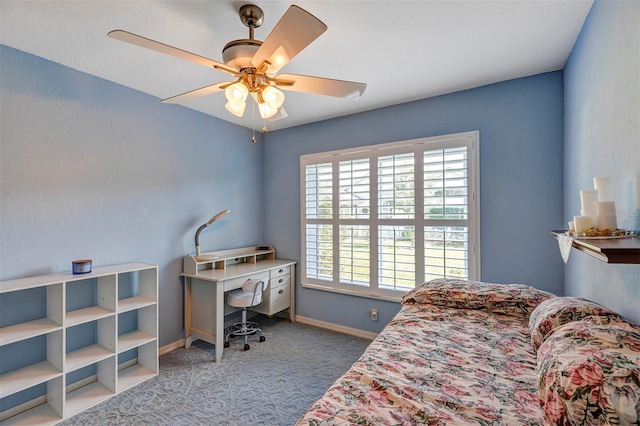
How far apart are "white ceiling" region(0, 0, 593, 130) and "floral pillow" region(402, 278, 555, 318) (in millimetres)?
1685

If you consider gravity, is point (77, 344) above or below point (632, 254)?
below

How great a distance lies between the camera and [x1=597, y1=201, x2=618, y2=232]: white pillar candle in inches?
44.9

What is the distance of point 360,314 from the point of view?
3.31 meters

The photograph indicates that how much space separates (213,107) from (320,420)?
3.10m

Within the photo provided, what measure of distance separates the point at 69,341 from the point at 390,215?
300 centimetres

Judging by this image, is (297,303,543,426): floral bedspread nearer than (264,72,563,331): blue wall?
Yes

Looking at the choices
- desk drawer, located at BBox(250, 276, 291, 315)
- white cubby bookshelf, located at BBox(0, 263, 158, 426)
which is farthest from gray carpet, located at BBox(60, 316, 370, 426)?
desk drawer, located at BBox(250, 276, 291, 315)

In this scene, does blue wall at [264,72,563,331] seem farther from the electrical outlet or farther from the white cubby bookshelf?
the white cubby bookshelf

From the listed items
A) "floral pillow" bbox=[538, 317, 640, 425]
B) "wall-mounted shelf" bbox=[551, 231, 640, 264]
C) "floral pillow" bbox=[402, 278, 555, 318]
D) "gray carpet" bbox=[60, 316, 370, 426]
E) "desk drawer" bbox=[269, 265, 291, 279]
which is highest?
"wall-mounted shelf" bbox=[551, 231, 640, 264]

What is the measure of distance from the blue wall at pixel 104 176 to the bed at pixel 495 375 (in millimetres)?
2352

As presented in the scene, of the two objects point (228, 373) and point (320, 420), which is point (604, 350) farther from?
point (228, 373)

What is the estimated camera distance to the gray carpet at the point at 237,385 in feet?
6.61

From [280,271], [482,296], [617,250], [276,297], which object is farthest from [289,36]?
[276,297]

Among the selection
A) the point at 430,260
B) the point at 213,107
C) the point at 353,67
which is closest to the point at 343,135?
the point at 353,67
